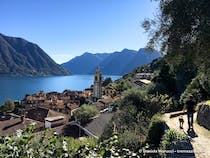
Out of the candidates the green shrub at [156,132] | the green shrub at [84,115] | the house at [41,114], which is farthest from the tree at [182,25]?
the house at [41,114]

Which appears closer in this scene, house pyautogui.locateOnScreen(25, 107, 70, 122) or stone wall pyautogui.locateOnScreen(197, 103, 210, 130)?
stone wall pyautogui.locateOnScreen(197, 103, 210, 130)

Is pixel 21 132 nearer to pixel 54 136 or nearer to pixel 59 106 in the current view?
pixel 54 136

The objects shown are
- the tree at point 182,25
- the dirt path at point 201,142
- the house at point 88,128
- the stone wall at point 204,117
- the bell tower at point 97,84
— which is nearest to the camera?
the tree at point 182,25

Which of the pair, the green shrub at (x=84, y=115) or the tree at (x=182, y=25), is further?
the green shrub at (x=84, y=115)

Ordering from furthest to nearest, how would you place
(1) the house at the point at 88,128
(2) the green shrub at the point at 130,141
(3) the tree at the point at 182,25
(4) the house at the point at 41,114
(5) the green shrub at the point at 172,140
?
(4) the house at the point at 41,114
(1) the house at the point at 88,128
(2) the green shrub at the point at 130,141
(5) the green shrub at the point at 172,140
(3) the tree at the point at 182,25

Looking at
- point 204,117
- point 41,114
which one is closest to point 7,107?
point 41,114

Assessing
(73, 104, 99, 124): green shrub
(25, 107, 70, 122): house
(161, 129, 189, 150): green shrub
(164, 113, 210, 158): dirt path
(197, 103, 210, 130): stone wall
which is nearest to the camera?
(164, 113, 210, 158): dirt path

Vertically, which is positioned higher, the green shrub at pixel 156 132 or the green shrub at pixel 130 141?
the green shrub at pixel 156 132

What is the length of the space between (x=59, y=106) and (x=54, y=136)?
222ft

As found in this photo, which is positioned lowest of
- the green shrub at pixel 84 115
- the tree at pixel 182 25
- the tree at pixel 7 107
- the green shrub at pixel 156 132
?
the tree at pixel 7 107

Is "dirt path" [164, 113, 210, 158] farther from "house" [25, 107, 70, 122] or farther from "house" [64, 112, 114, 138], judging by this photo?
"house" [25, 107, 70, 122]

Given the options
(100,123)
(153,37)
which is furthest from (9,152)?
(100,123)

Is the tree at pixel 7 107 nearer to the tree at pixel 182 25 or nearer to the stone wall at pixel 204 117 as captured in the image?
the stone wall at pixel 204 117

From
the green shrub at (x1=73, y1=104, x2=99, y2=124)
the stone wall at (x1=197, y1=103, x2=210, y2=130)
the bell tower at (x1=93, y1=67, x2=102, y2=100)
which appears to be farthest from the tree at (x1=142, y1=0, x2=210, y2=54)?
the bell tower at (x1=93, y1=67, x2=102, y2=100)
